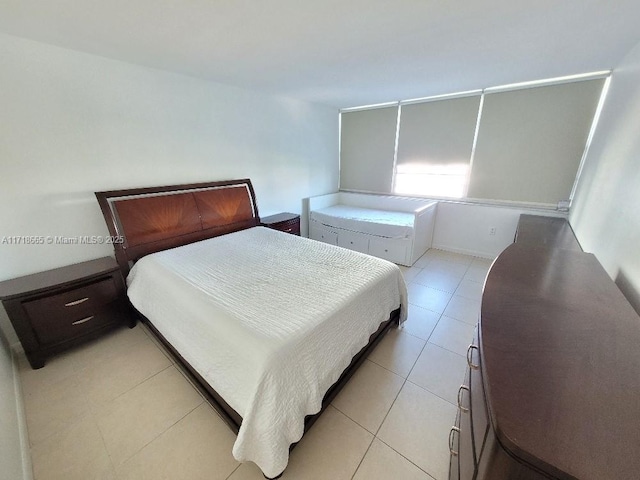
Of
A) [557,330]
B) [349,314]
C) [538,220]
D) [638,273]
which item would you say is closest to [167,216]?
[349,314]

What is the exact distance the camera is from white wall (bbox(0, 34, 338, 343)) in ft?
5.65

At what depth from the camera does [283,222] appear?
130 inches

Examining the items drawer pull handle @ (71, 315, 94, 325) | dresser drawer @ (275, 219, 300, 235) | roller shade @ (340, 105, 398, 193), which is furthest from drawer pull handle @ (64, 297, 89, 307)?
roller shade @ (340, 105, 398, 193)

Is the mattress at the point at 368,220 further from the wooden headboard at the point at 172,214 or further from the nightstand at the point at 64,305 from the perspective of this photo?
the nightstand at the point at 64,305

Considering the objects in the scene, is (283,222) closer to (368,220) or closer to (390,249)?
(368,220)

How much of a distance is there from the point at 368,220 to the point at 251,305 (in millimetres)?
2353

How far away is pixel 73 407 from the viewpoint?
4.87 feet

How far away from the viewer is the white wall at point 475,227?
3.22 meters

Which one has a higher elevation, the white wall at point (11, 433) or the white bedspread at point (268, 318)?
the white bedspread at point (268, 318)

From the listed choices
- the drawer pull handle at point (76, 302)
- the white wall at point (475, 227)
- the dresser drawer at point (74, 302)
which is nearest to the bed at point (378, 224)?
the white wall at point (475, 227)

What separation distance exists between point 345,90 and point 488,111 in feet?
5.95

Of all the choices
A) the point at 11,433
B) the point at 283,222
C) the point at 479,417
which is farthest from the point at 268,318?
the point at 283,222

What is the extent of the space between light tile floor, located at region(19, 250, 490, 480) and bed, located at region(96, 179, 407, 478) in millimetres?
137

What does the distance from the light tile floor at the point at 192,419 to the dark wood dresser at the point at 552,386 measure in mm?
298
